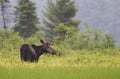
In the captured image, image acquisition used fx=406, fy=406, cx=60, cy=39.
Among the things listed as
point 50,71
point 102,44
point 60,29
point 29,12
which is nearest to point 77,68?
point 50,71

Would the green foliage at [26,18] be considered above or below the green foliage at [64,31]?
above

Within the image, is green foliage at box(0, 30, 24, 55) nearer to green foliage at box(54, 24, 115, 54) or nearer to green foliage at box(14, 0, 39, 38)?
green foliage at box(54, 24, 115, 54)

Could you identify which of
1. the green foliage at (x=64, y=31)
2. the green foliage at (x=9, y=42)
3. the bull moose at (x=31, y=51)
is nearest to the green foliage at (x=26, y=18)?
the green foliage at (x=64, y=31)

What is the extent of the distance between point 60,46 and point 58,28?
455cm

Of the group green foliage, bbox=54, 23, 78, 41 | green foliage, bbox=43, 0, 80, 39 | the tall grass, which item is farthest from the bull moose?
green foliage, bbox=43, 0, 80, 39

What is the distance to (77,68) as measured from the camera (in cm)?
940

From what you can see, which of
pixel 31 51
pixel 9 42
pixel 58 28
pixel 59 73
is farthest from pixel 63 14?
pixel 59 73

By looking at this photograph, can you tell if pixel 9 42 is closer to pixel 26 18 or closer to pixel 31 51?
pixel 31 51

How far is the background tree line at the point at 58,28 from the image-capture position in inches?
768

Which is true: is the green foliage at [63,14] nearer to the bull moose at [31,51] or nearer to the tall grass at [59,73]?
the bull moose at [31,51]

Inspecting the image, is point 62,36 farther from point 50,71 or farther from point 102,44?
point 50,71

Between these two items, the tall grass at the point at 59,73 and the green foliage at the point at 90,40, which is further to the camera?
the green foliage at the point at 90,40

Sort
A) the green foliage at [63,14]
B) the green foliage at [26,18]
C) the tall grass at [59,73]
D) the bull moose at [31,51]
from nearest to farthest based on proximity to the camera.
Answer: the tall grass at [59,73] < the bull moose at [31,51] < the green foliage at [26,18] < the green foliage at [63,14]

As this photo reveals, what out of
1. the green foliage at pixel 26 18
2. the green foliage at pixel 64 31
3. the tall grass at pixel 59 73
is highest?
the green foliage at pixel 26 18
